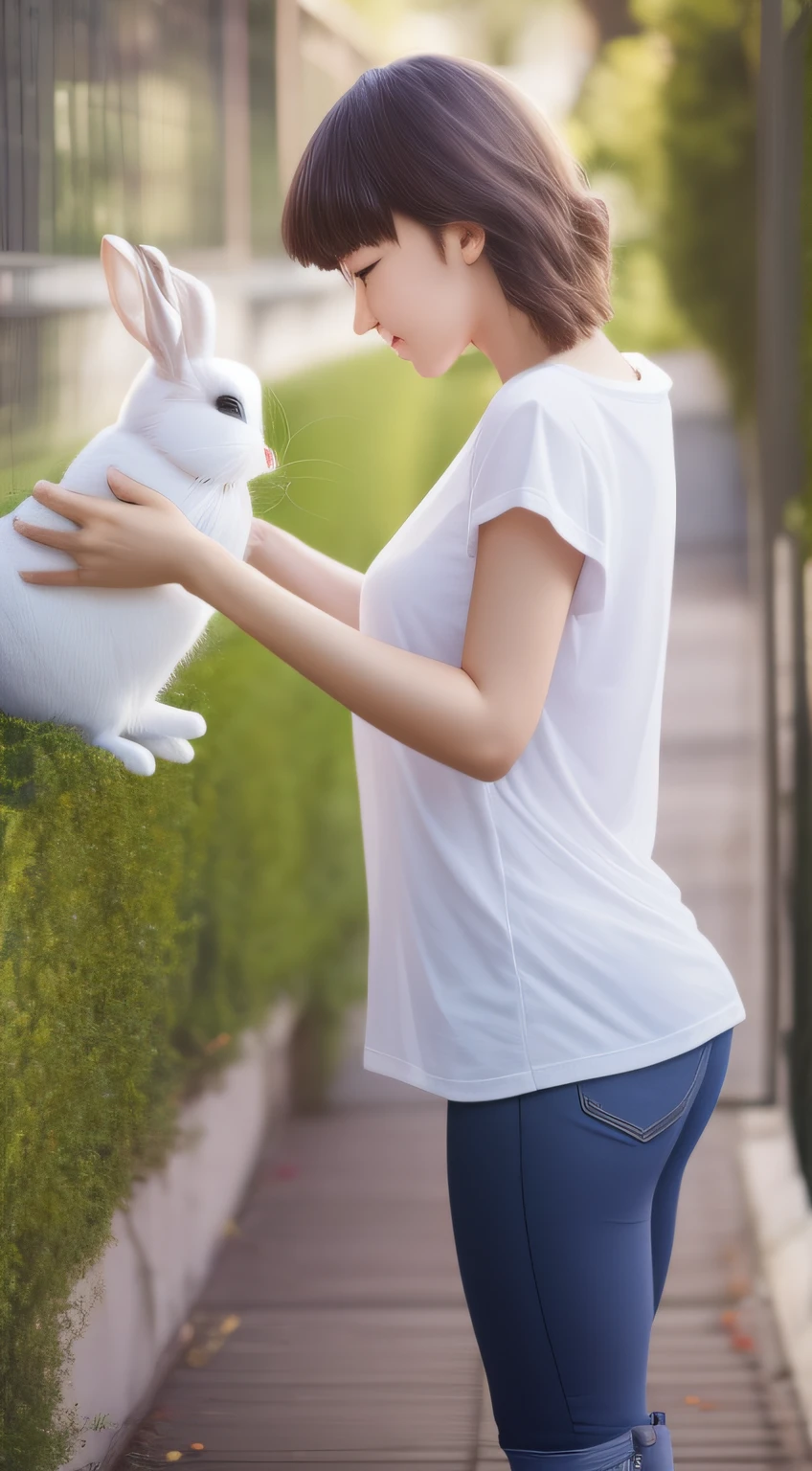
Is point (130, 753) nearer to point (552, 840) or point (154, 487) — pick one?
point (154, 487)

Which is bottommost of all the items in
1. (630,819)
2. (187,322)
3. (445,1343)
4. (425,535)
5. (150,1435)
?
(445,1343)

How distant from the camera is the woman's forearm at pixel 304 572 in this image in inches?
43.6

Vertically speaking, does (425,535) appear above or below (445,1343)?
above

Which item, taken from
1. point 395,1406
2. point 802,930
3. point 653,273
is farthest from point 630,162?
point 395,1406

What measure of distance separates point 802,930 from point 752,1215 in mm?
543

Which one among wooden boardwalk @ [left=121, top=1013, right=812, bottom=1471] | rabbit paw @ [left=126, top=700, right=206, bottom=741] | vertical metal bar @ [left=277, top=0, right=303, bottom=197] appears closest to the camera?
rabbit paw @ [left=126, top=700, right=206, bottom=741]

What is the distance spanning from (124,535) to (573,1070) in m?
0.47

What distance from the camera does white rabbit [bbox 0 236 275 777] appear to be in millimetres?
913

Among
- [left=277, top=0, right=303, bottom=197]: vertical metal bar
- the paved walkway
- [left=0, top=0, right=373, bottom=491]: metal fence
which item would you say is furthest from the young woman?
[left=277, top=0, right=303, bottom=197]: vertical metal bar

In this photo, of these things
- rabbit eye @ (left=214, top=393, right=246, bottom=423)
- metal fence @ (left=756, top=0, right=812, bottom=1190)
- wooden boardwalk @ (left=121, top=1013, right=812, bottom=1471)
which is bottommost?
wooden boardwalk @ (left=121, top=1013, right=812, bottom=1471)

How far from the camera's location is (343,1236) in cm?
255

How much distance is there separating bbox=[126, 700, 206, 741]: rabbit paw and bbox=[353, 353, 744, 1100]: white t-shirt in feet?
0.57

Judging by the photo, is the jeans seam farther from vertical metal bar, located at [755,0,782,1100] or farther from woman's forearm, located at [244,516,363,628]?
vertical metal bar, located at [755,0,782,1100]

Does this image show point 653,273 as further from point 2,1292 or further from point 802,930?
point 2,1292
